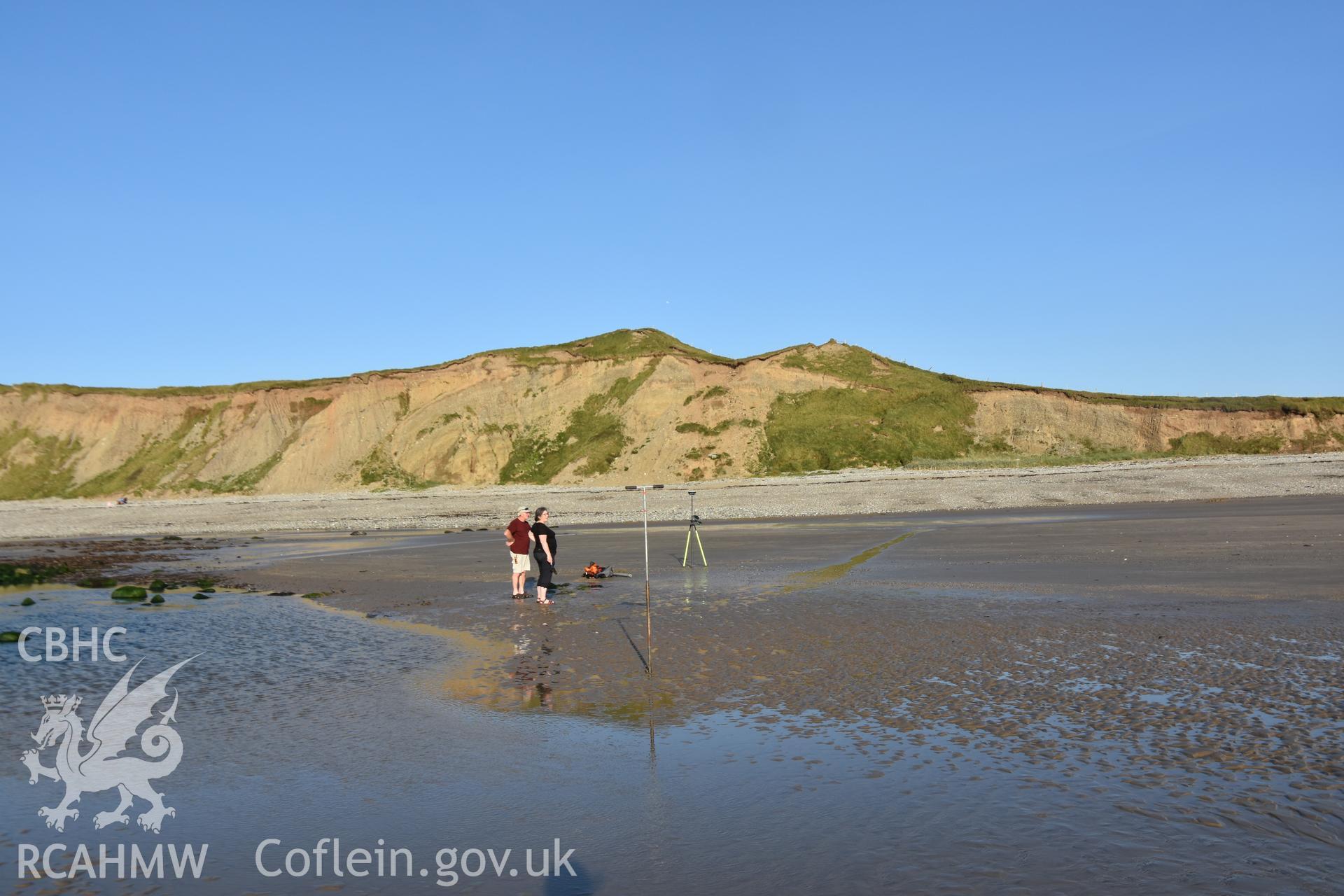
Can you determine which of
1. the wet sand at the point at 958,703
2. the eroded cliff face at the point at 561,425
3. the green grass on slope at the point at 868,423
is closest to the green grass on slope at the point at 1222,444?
the eroded cliff face at the point at 561,425

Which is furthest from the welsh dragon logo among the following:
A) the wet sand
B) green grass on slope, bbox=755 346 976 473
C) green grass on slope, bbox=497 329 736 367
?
green grass on slope, bbox=497 329 736 367

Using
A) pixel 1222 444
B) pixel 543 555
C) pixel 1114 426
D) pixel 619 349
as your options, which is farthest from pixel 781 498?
pixel 619 349

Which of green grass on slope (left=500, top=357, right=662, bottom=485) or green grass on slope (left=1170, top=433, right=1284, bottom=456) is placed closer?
green grass on slope (left=1170, top=433, right=1284, bottom=456)

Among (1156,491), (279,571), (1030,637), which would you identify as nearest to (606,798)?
(1030,637)

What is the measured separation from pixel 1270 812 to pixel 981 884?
244 cm

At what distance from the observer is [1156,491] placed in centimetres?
4706

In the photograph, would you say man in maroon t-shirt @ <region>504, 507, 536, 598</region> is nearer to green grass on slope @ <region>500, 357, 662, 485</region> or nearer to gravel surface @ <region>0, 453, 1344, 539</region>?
gravel surface @ <region>0, 453, 1344, 539</region>

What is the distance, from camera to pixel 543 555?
1877cm

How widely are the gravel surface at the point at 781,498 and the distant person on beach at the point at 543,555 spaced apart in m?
25.9

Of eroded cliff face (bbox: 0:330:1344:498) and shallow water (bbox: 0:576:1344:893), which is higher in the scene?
eroded cliff face (bbox: 0:330:1344:498)

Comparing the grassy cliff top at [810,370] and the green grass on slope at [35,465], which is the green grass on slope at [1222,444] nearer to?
the grassy cliff top at [810,370]

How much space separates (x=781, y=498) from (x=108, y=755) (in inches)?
1821

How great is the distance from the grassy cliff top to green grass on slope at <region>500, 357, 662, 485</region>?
24.0ft

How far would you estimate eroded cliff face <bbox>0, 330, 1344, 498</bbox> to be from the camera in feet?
285
